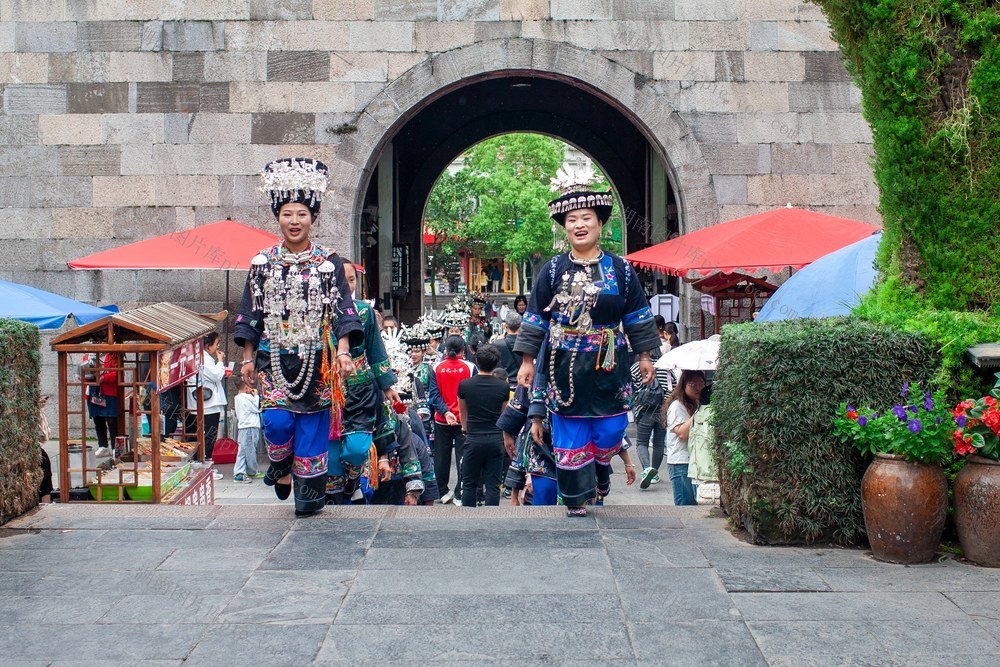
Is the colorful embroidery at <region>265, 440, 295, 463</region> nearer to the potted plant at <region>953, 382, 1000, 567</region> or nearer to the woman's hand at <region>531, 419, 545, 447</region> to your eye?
the woman's hand at <region>531, 419, 545, 447</region>

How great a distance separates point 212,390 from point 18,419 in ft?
17.1

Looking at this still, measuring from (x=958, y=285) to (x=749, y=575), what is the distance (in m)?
2.01

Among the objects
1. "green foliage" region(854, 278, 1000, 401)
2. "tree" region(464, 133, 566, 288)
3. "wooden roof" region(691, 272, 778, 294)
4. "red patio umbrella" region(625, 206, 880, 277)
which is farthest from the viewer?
"tree" region(464, 133, 566, 288)

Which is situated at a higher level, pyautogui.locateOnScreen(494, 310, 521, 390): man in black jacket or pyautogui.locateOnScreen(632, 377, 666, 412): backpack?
pyautogui.locateOnScreen(494, 310, 521, 390): man in black jacket

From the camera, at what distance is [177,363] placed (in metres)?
7.05

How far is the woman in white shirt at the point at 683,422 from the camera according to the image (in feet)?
25.0

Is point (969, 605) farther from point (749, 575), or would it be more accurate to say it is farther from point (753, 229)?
point (753, 229)

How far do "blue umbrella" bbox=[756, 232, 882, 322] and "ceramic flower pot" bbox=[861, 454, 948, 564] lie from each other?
2.35m

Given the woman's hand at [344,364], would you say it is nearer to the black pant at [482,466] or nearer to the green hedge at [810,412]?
the green hedge at [810,412]

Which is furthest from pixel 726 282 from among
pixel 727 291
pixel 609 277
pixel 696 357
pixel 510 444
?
pixel 609 277

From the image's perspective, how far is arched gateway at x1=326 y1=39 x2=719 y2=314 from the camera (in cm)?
1188

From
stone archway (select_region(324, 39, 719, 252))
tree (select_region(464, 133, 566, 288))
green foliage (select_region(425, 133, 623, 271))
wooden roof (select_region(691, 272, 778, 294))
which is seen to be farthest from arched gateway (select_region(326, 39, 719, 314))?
tree (select_region(464, 133, 566, 288))

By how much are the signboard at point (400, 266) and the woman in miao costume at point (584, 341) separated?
47.8 ft

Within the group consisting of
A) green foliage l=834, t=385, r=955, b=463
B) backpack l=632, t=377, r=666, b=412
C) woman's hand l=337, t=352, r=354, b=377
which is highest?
woman's hand l=337, t=352, r=354, b=377
